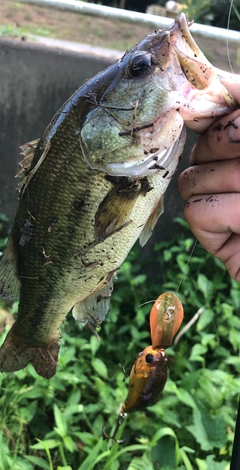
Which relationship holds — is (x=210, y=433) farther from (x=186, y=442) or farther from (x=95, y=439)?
(x=95, y=439)

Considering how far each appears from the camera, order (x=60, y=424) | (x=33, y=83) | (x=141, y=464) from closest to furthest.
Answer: (x=141, y=464)
(x=60, y=424)
(x=33, y=83)

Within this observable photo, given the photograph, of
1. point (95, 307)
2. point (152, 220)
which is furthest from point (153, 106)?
point (95, 307)

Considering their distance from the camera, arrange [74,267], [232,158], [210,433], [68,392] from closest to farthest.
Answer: [232,158] < [74,267] < [210,433] < [68,392]

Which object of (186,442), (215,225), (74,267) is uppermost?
(215,225)

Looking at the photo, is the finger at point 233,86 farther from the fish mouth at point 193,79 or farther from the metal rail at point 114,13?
the metal rail at point 114,13

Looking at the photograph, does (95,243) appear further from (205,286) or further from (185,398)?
(205,286)

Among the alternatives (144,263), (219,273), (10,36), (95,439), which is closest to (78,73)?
(10,36)
